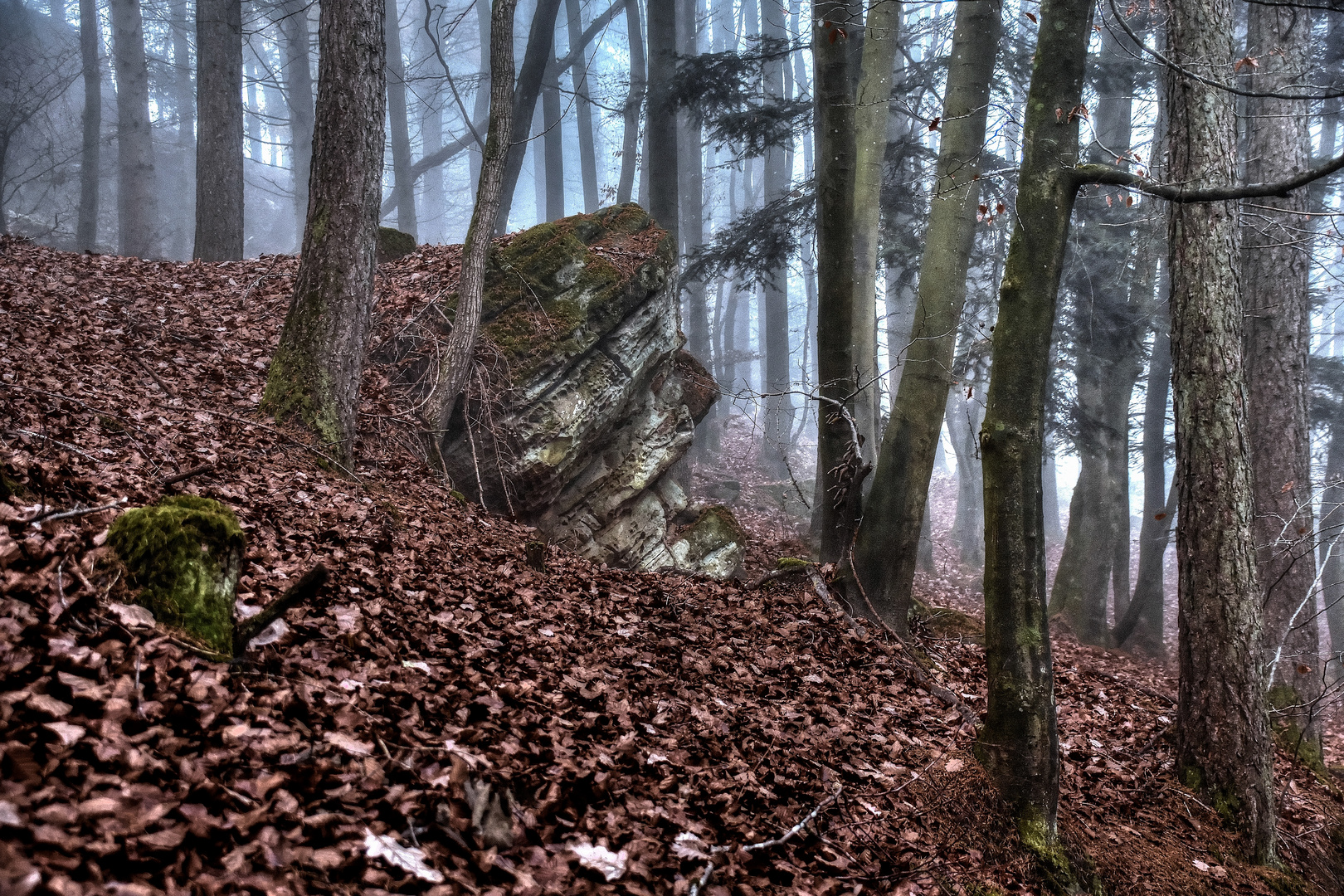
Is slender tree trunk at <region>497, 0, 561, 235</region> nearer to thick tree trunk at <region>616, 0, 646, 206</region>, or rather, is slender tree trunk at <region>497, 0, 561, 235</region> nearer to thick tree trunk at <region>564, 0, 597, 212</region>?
thick tree trunk at <region>616, 0, 646, 206</region>

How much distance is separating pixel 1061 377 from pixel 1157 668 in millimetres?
5033

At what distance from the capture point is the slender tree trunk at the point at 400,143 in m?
20.0

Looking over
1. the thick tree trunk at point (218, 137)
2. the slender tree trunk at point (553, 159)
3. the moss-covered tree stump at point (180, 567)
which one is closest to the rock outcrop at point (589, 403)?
the moss-covered tree stump at point (180, 567)

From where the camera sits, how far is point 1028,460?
12.3 ft

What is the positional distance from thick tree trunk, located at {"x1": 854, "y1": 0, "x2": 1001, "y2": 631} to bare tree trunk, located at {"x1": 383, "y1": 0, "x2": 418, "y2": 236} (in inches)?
599

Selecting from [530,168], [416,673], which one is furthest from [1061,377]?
[530,168]

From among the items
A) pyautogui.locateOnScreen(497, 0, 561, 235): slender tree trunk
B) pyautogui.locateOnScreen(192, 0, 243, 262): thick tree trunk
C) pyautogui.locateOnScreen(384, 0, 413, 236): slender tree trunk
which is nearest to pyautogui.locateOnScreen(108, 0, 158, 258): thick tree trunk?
pyautogui.locateOnScreen(384, 0, 413, 236): slender tree trunk

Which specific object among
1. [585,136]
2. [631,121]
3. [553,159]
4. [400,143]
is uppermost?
[400,143]

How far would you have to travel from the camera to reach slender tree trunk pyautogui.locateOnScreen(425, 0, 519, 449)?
22.7ft

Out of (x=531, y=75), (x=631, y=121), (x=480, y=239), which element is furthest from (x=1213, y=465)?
(x=631, y=121)

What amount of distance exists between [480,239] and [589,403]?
1953mm

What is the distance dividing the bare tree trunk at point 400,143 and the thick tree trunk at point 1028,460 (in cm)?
1783

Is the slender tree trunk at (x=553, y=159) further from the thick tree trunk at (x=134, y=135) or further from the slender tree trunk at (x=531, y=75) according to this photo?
the thick tree trunk at (x=134, y=135)

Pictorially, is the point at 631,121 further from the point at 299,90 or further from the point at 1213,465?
the point at 1213,465
